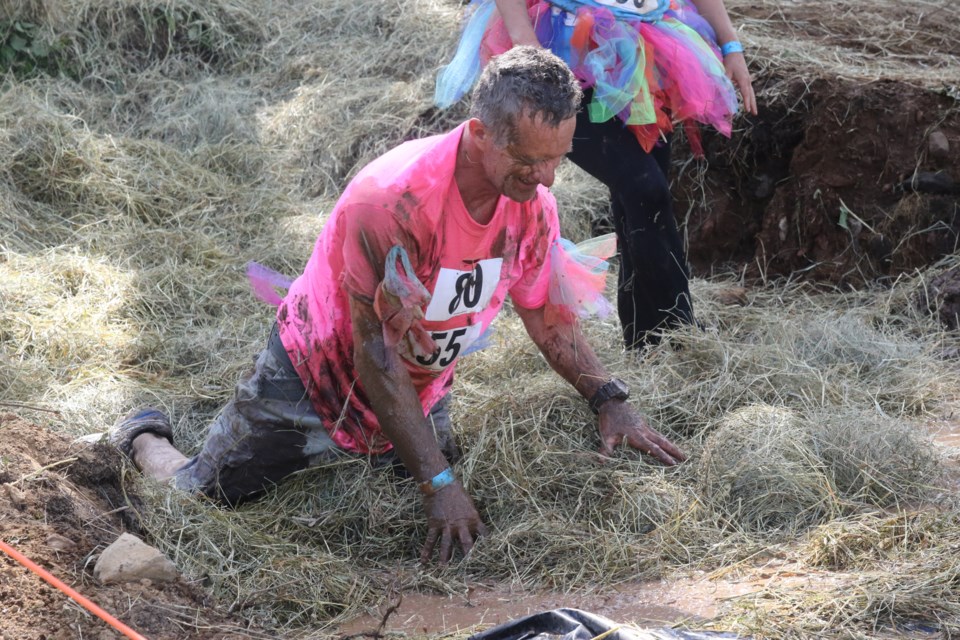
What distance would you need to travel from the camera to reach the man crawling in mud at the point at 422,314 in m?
2.90

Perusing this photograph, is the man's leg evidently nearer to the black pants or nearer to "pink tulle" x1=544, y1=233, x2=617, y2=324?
"pink tulle" x1=544, y1=233, x2=617, y2=324

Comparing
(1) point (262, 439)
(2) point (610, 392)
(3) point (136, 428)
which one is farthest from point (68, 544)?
(2) point (610, 392)

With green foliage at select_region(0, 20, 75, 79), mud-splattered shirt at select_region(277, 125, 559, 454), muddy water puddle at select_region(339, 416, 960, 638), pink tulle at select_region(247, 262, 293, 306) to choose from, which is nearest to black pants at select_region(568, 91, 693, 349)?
mud-splattered shirt at select_region(277, 125, 559, 454)

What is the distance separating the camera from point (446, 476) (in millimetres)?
3096

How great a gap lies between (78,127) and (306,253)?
80.6 inches

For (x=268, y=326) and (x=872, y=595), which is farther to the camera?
(x=268, y=326)

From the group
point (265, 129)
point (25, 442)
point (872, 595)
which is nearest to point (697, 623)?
point (872, 595)

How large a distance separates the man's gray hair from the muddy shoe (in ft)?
5.82

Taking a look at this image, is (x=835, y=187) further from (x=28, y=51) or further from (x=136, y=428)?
(x=28, y=51)

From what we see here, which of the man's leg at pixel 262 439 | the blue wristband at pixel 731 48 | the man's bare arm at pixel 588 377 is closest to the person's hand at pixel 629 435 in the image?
the man's bare arm at pixel 588 377

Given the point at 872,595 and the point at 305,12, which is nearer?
the point at 872,595

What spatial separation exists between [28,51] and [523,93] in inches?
219

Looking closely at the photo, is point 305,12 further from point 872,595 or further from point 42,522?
point 872,595

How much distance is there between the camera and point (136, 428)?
12.8ft
